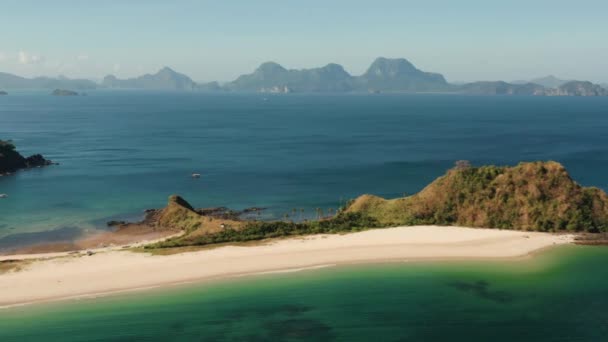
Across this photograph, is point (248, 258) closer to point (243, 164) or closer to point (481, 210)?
point (481, 210)

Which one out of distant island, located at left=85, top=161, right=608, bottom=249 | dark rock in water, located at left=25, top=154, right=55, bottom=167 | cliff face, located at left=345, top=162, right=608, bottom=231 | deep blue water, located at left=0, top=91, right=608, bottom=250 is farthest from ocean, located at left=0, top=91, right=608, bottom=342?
distant island, located at left=85, top=161, right=608, bottom=249

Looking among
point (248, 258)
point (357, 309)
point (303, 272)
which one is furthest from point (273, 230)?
point (357, 309)

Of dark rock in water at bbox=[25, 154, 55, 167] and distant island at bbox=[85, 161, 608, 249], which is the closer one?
distant island at bbox=[85, 161, 608, 249]

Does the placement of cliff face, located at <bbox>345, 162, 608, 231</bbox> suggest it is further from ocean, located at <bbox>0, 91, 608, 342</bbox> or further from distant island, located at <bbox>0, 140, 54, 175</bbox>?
distant island, located at <bbox>0, 140, 54, 175</bbox>

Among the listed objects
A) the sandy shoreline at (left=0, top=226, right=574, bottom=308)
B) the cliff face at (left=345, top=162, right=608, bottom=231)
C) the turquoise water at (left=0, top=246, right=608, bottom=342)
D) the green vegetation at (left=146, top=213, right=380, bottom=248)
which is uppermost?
the cliff face at (left=345, top=162, right=608, bottom=231)

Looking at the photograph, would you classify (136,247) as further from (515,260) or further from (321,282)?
(515,260)

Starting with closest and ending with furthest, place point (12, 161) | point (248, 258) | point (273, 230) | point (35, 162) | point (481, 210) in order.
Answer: point (248, 258), point (273, 230), point (481, 210), point (12, 161), point (35, 162)

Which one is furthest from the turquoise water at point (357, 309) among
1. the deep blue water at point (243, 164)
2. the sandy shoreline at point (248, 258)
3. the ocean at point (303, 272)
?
the deep blue water at point (243, 164)

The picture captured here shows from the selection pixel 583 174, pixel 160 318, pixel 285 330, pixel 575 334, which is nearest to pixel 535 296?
pixel 575 334

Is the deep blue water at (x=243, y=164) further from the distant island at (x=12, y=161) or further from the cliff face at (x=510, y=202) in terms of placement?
the cliff face at (x=510, y=202)
